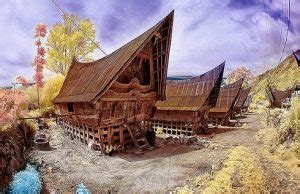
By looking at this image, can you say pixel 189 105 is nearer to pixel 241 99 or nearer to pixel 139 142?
pixel 139 142

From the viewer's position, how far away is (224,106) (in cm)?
3191

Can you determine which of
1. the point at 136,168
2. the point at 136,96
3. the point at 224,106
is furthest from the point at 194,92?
the point at 136,168

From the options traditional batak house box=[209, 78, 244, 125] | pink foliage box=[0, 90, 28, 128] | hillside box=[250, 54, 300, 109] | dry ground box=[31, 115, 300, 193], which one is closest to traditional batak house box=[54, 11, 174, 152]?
dry ground box=[31, 115, 300, 193]

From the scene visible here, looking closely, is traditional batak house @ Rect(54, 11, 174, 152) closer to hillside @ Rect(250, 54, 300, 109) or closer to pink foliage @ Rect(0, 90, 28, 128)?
pink foliage @ Rect(0, 90, 28, 128)

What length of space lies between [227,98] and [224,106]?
1559 millimetres

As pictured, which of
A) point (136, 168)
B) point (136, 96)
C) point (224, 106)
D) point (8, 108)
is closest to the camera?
point (136, 168)

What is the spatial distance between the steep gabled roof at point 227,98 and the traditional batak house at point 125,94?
15.7 meters

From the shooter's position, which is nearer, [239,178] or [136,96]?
[239,178]

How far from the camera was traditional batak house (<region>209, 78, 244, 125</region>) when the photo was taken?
3155 cm

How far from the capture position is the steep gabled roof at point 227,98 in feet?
104

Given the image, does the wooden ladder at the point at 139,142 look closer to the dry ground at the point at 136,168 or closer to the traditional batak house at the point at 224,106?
the dry ground at the point at 136,168

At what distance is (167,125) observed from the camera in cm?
2448

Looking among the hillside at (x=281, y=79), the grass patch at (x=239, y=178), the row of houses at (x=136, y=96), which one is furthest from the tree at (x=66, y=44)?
the hillside at (x=281, y=79)

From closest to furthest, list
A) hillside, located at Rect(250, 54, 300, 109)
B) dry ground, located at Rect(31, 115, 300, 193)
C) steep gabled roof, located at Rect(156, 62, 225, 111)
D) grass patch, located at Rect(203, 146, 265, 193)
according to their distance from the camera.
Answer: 1. grass patch, located at Rect(203, 146, 265, 193)
2. dry ground, located at Rect(31, 115, 300, 193)
3. steep gabled roof, located at Rect(156, 62, 225, 111)
4. hillside, located at Rect(250, 54, 300, 109)
